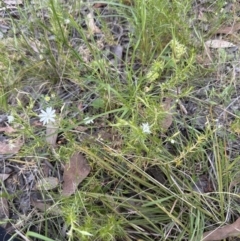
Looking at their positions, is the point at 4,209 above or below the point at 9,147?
below

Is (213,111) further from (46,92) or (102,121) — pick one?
(46,92)

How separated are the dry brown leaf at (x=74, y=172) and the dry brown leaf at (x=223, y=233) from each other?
0.38 m

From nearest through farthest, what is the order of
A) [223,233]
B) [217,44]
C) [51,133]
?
1. [223,233]
2. [51,133]
3. [217,44]

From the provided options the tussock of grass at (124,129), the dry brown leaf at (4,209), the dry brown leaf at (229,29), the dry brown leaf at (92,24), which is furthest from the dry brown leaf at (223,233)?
the dry brown leaf at (92,24)

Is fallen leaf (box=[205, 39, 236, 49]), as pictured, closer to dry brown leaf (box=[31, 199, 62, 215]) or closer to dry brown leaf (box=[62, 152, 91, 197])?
dry brown leaf (box=[62, 152, 91, 197])

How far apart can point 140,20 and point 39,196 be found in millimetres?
648

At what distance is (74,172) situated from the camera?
4.25 ft

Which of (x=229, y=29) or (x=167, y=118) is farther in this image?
(x=229, y=29)

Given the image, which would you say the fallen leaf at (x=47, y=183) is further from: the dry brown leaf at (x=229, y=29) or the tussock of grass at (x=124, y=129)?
the dry brown leaf at (x=229, y=29)

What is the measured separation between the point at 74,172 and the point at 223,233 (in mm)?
452

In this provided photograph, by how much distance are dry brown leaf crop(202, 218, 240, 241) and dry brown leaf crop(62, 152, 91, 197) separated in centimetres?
38

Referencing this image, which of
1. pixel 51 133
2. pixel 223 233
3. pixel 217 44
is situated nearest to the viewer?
pixel 223 233

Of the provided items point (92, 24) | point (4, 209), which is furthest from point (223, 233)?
point (92, 24)

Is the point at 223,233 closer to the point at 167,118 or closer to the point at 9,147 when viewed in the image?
the point at 167,118
